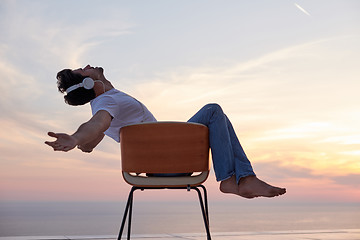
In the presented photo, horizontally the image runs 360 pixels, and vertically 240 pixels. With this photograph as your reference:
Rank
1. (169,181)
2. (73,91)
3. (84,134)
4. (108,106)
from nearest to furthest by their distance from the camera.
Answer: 1. (84,134)
2. (169,181)
3. (108,106)
4. (73,91)

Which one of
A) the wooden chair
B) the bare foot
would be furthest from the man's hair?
the bare foot

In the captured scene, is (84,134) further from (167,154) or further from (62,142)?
(167,154)

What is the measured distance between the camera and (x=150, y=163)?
7.39 ft

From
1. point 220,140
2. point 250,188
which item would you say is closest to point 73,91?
point 220,140

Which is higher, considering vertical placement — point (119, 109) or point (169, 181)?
point (119, 109)

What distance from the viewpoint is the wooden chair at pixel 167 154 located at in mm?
2225

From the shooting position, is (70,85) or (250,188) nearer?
(250,188)

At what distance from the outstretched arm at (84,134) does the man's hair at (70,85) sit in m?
0.49

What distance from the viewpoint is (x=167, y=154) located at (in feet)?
7.34

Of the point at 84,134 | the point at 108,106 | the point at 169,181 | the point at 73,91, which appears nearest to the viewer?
the point at 84,134

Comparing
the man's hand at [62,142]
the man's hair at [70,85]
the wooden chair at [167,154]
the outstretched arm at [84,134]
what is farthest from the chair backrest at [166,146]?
the man's hair at [70,85]

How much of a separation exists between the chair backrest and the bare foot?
0.59 ft

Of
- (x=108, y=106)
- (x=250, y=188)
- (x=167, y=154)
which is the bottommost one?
(x=250, y=188)

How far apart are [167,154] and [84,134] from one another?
17.1 inches
